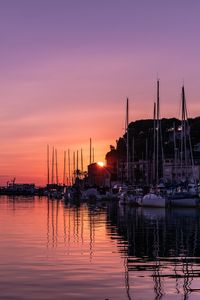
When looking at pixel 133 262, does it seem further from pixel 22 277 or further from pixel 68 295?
pixel 68 295

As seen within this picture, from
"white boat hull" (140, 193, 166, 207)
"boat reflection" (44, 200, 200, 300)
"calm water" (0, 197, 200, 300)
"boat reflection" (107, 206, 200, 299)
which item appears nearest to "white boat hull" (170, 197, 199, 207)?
"white boat hull" (140, 193, 166, 207)

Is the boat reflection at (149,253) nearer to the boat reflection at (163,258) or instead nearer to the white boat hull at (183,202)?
the boat reflection at (163,258)

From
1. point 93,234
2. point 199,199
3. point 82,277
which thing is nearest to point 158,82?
point 199,199

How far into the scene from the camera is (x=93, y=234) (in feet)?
131

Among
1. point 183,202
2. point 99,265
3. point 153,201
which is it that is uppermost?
point 153,201

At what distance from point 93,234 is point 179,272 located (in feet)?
59.0

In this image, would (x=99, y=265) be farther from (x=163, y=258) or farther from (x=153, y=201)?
(x=153, y=201)

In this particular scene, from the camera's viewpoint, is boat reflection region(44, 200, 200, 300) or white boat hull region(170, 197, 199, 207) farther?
white boat hull region(170, 197, 199, 207)

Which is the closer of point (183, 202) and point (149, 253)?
point (149, 253)

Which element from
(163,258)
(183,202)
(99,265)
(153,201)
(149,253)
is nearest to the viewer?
(99,265)

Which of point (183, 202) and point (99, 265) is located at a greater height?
point (183, 202)

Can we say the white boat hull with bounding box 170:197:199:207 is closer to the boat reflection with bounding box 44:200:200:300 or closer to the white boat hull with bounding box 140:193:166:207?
the white boat hull with bounding box 140:193:166:207

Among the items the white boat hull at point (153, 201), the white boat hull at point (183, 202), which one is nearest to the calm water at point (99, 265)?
the white boat hull at point (153, 201)

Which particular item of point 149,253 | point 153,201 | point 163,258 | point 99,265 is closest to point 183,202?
point 153,201
